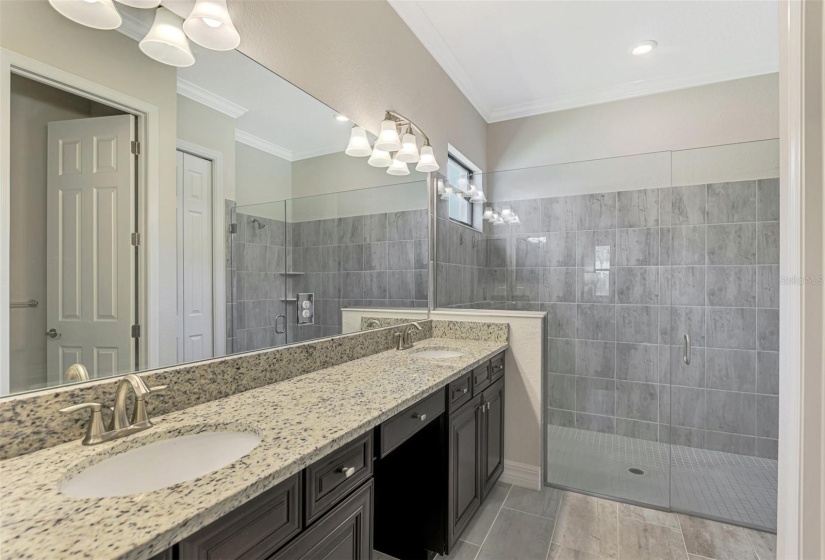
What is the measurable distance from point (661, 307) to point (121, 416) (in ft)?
9.58

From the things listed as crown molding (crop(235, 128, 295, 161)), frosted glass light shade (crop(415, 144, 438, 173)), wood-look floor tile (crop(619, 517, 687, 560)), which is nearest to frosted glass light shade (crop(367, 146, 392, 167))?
frosted glass light shade (crop(415, 144, 438, 173))

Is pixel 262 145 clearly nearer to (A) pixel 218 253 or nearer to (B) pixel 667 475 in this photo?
(A) pixel 218 253

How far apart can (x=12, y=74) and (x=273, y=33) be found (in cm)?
96

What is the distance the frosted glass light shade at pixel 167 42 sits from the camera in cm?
110

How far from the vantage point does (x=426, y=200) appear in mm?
2697

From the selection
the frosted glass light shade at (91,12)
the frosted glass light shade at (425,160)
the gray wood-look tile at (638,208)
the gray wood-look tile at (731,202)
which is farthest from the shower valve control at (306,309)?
the gray wood-look tile at (731,202)

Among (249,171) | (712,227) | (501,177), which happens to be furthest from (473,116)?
(249,171)

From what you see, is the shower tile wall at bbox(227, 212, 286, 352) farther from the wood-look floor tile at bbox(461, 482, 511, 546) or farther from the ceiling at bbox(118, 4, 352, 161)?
the wood-look floor tile at bbox(461, 482, 511, 546)

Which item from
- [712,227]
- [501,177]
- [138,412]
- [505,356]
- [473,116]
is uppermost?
[473,116]

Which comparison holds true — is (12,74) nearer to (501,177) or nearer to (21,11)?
(21,11)

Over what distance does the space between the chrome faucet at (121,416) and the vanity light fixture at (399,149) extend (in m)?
1.44

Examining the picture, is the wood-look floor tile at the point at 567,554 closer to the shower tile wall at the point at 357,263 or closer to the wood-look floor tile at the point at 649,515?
the wood-look floor tile at the point at 649,515

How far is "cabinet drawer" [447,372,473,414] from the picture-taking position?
5.60 ft

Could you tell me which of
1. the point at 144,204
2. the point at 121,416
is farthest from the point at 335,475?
the point at 144,204
